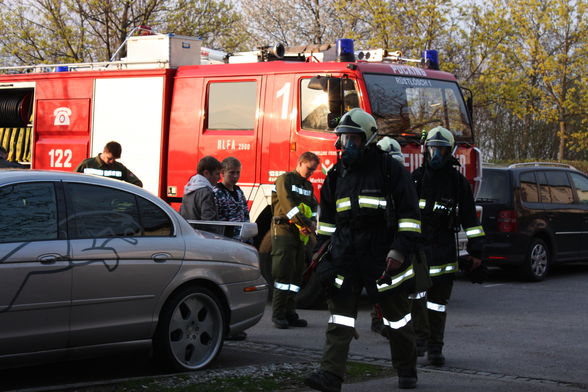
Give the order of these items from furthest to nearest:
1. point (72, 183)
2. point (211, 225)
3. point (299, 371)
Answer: point (211, 225) → point (299, 371) → point (72, 183)

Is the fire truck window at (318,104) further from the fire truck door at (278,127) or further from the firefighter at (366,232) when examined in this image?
the firefighter at (366,232)

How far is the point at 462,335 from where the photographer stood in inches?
376

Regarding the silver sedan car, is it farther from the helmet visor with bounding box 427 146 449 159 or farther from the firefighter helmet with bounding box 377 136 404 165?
the firefighter helmet with bounding box 377 136 404 165

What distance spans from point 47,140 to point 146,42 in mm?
2087

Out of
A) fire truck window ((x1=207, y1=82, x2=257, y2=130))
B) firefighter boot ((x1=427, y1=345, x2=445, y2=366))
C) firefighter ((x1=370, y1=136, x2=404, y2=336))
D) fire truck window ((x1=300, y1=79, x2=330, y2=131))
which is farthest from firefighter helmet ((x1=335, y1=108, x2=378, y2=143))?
fire truck window ((x1=207, y1=82, x2=257, y2=130))

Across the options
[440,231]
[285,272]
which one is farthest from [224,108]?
[440,231]

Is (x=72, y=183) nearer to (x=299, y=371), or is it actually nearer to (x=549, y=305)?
(x=299, y=371)

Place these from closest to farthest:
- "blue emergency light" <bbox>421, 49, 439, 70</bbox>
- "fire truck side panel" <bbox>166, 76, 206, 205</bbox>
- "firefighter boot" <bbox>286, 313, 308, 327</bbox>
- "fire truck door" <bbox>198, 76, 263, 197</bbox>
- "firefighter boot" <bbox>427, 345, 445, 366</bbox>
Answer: "firefighter boot" <bbox>427, 345, 445, 366</bbox>
"firefighter boot" <bbox>286, 313, 308, 327</bbox>
"fire truck door" <bbox>198, 76, 263, 197</bbox>
"fire truck side panel" <bbox>166, 76, 206, 205</bbox>
"blue emergency light" <bbox>421, 49, 439, 70</bbox>

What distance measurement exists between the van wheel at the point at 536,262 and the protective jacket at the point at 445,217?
6.46 m

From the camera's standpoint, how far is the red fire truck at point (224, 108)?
11555mm

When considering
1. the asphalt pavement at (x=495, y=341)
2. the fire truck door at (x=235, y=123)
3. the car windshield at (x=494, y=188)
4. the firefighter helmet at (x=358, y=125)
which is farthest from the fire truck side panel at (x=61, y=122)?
the firefighter helmet at (x=358, y=125)

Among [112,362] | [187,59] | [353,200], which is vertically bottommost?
[112,362]

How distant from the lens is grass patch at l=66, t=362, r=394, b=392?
6.44 metres

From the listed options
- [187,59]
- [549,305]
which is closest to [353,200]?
[549,305]
